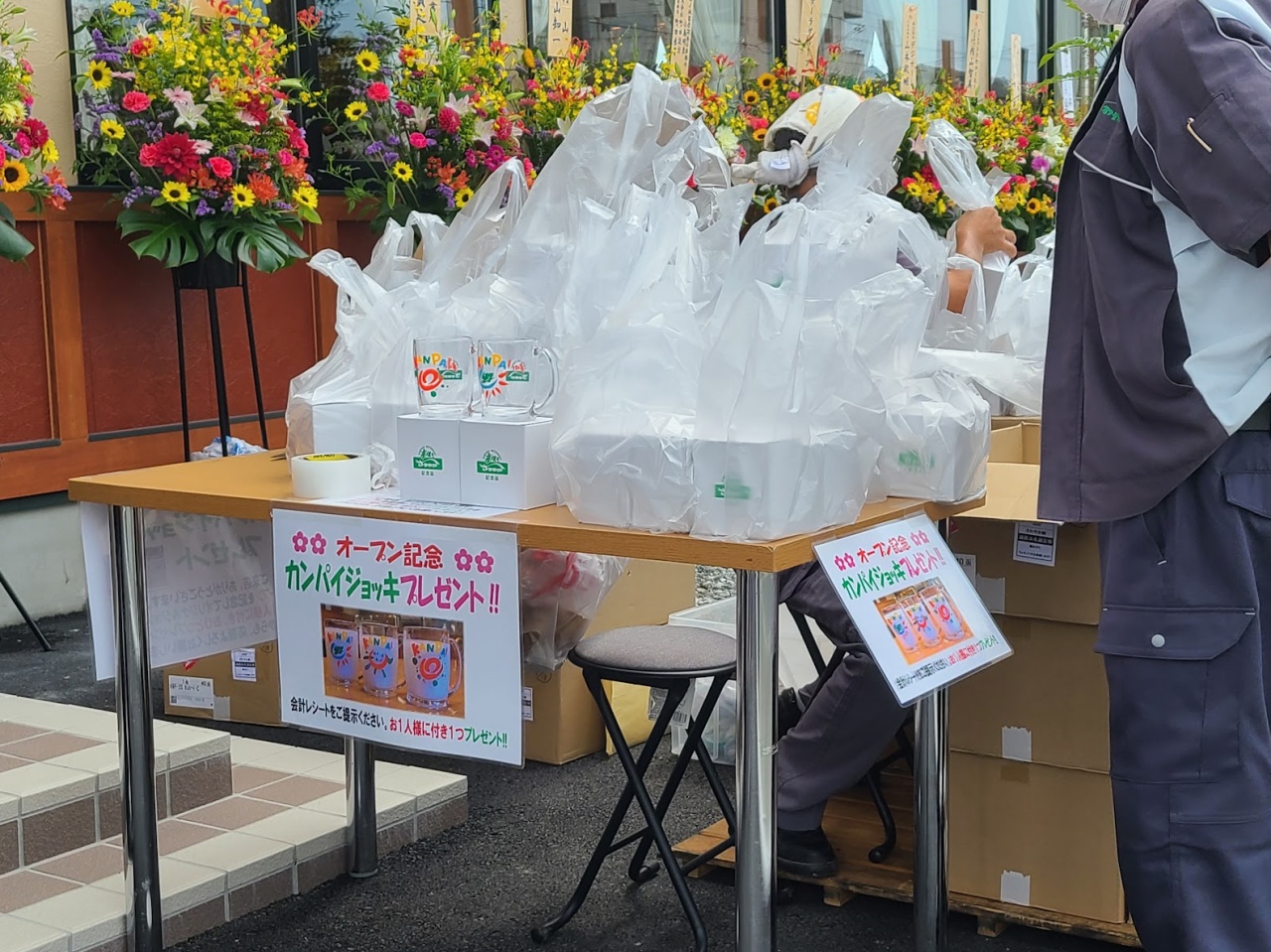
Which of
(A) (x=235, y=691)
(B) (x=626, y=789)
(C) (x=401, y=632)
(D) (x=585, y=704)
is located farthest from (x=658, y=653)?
(A) (x=235, y=691)

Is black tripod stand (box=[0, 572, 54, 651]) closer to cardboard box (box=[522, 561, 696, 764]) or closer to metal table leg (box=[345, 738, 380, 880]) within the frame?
cardboard box (box=[522, 561, 696, 764])

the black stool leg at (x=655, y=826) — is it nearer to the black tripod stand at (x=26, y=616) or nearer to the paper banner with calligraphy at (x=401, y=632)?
the paper banner with calligraphy at (x=401, y=632)

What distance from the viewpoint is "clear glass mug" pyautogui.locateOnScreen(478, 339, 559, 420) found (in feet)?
7.22

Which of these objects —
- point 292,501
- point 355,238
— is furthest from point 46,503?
point 292,501

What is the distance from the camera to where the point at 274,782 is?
10.7 feet

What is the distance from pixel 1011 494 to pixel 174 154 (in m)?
2.74

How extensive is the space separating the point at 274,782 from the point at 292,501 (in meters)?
1.27

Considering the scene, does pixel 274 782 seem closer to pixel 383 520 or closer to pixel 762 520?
pixel 383 520

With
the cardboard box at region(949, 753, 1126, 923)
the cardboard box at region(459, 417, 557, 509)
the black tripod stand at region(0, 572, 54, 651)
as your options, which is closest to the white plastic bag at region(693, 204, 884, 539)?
the cardboard box at region(459, 417, 557, 509)

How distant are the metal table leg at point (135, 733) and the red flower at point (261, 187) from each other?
85.3 inches

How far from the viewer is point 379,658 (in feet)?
7.05

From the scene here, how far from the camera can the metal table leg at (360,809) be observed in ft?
9.55

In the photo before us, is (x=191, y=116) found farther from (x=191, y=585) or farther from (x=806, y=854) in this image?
(x=806, y=854)

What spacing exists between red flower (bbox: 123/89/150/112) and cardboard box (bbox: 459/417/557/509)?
2618 millimetres
